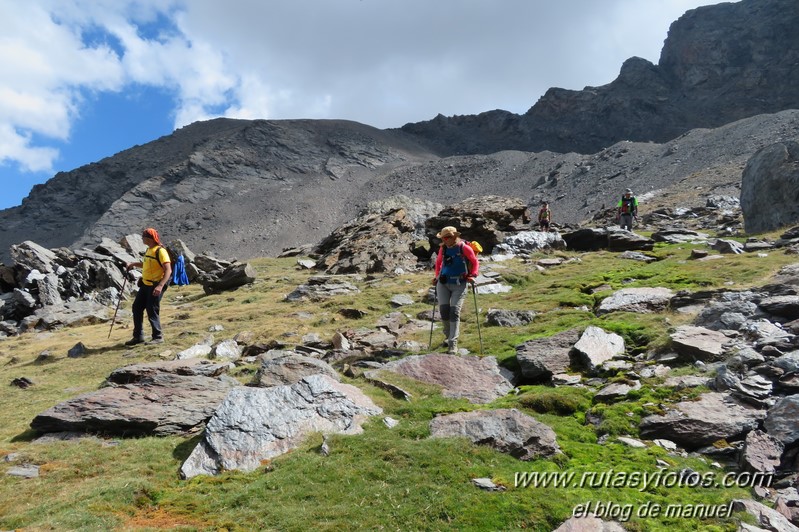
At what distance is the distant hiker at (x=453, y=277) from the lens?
12703mm

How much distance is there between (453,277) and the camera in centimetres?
1279

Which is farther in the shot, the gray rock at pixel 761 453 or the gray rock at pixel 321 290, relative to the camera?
the gray rock at pixel 321 290

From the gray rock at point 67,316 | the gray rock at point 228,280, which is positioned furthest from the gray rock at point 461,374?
the gray rock at point 228,280

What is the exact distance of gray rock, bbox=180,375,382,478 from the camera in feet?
24.4

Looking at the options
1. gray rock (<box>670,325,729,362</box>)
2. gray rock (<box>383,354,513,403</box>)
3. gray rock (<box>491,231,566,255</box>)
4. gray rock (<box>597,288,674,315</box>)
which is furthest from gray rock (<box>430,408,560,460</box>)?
gray rock (<box>491,231,566,255</box>)

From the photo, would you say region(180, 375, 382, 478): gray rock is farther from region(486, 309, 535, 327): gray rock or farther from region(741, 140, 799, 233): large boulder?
region(741, 140, 799, 233): large boulder

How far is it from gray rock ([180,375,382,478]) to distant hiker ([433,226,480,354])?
13.0 feet

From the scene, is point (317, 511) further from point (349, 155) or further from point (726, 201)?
point (349, 155)

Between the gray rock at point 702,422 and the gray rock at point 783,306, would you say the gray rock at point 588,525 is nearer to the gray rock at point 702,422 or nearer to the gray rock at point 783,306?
the gray rock at point 702,422

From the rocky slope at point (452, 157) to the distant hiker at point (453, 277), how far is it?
68.6 meters

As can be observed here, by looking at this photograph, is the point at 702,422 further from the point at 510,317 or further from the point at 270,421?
the point at 510,317

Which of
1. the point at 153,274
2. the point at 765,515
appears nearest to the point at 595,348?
the point at 765,515

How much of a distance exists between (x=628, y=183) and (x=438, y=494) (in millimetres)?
84769

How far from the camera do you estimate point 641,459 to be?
6.90 m
